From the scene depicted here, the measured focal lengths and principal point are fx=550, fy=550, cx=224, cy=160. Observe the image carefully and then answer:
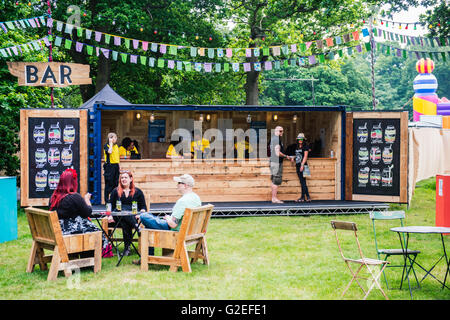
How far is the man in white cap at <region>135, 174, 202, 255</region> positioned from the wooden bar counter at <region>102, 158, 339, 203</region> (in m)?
4.97

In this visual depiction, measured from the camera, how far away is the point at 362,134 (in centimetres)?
1256

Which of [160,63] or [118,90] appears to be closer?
[160,63]

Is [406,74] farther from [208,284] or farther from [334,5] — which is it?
Answer: [208,284]

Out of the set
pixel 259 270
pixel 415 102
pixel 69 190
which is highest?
pixel 415 102

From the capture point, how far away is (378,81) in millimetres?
54812

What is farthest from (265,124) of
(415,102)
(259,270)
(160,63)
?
(259,270)

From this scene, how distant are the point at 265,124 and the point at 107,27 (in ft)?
21.8

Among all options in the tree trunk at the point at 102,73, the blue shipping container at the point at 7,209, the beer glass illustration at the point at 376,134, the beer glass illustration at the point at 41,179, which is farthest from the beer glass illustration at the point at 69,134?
the tree trunk at the point at 102,73

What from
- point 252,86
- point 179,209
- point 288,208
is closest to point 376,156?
point 288,208

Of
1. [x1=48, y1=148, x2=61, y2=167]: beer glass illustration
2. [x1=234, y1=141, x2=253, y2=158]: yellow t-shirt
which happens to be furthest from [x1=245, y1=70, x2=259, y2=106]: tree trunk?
[x1=48, y1=148, x2=61, y2=167]: beer glass illustration

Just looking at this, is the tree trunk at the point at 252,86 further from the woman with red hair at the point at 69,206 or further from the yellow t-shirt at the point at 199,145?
the woman with red hair at the point at 69,206

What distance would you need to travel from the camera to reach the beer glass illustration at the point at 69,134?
37.4 feet

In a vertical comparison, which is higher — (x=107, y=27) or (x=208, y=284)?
(x=107, y=27)

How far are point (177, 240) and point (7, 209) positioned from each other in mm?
3918
